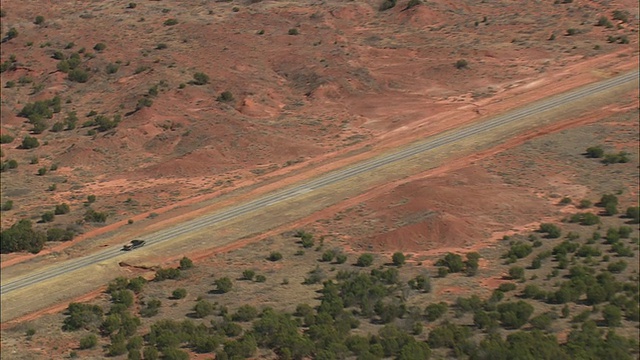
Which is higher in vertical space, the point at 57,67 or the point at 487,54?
the point at 57,67

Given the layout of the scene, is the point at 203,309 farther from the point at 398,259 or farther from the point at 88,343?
the point at 398,259

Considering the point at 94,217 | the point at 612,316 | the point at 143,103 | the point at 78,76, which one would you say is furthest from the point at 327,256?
the point at 78,76

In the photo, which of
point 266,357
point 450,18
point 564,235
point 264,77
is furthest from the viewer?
point 450,18

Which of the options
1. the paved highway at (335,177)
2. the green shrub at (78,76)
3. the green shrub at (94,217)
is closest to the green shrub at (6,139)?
the green shrub at (78,76)

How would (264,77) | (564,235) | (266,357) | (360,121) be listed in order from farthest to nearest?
1. (264,77)
2. (360,121)
3. (564,235)
4. (266,357)

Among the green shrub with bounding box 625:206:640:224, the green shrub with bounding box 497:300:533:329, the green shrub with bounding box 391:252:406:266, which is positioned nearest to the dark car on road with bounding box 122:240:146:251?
the green shrub with bounding box 391:252:406:266

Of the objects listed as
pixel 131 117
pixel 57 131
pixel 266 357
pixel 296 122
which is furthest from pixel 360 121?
pixel 266 357

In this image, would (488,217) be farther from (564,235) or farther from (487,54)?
(487,54)

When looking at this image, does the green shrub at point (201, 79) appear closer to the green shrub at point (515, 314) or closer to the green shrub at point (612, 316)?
the green shrub at point (515, 314)
